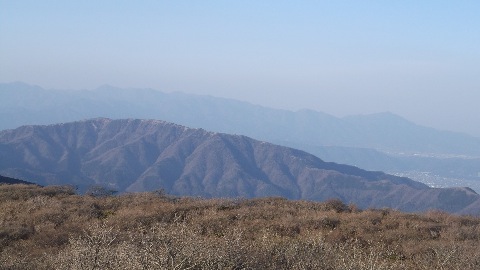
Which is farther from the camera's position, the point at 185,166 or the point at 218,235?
the point at 185,166

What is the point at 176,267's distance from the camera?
648cm

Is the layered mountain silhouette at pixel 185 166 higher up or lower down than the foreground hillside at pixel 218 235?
lower down

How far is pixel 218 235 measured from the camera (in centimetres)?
1241

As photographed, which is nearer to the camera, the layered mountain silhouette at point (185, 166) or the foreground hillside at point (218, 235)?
the foreground hillside at point (218, 235)

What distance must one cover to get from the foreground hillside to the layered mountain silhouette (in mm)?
59011

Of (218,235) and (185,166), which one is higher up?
(218,235)

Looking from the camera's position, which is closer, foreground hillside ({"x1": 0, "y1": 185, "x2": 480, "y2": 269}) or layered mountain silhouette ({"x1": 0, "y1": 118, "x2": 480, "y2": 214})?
foreground hillside ({"x1": 0, "y1": 185, "x2": 480, "y2": 269})

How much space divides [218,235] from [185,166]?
99.8m

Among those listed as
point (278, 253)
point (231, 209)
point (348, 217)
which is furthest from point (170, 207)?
point (278, 253)

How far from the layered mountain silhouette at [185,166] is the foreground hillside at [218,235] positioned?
59.0 metres

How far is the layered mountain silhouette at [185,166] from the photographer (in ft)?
297

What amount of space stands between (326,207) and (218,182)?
273 ft

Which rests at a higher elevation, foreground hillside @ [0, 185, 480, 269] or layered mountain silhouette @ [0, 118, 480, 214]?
foreground hillside @ [0, 185, 480, 269]

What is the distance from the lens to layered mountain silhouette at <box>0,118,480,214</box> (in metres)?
90.5
